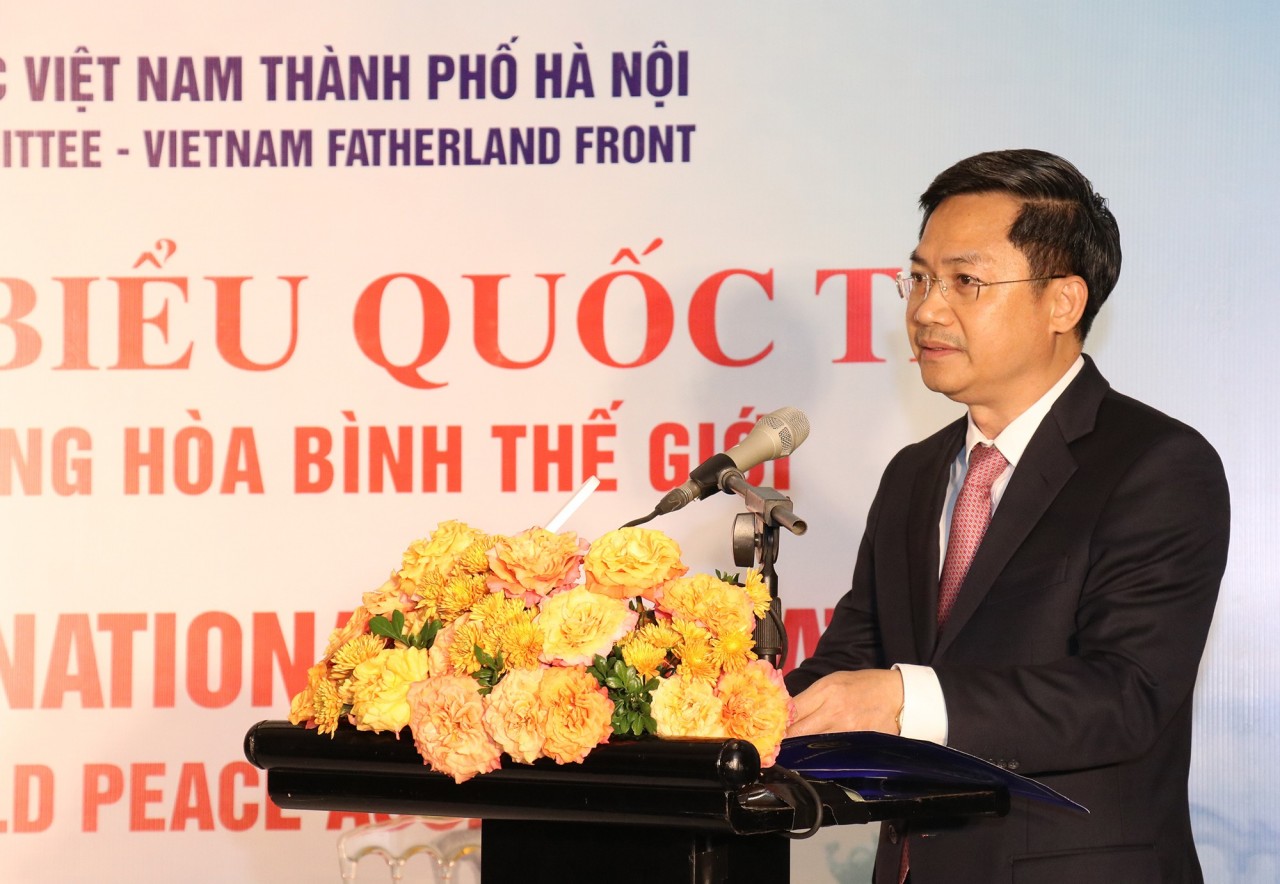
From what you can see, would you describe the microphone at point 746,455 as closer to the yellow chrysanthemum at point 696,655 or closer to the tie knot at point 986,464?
the tie knot at point 986,464

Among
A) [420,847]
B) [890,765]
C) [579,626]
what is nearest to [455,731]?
[579,626]

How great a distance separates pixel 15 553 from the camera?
4.09m

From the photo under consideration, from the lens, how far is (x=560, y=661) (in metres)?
1.70

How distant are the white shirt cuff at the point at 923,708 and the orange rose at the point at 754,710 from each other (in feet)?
1.42

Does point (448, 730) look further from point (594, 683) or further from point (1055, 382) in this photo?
point (1055, 382)

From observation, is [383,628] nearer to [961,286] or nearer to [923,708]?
[923,708]

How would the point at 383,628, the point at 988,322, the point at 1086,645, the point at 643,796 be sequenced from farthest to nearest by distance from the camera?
the point at 988,322 < the point at 1086,645 < the point at 383,628 < the point at 643,796

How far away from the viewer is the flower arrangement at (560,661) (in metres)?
1.66

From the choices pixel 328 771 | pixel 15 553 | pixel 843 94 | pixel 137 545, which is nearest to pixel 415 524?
pixel 137 545

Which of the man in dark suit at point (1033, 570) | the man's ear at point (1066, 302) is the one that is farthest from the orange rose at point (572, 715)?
the man's ear at point (1066, 302)

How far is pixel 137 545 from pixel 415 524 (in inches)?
30.6

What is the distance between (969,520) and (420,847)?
2039mm

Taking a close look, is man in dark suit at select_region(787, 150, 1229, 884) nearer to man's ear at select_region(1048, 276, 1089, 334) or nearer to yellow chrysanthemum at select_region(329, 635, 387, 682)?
man's ear at select_region(1048, 276, 1089, 334)

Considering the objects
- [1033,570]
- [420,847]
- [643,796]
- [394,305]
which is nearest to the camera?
[643,796]
